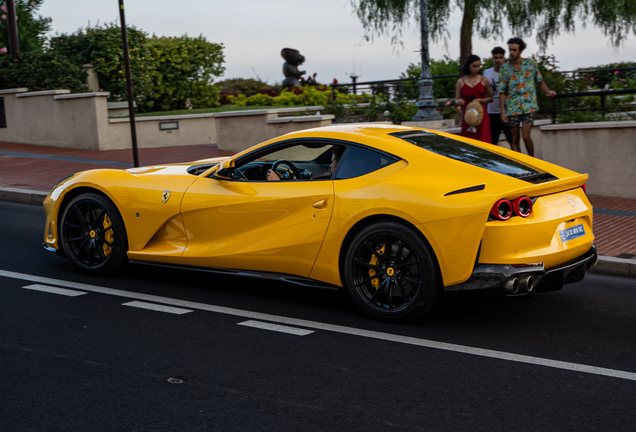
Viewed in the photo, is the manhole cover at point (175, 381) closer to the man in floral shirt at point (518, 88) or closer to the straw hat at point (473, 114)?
the straw hat at point (473, 114)

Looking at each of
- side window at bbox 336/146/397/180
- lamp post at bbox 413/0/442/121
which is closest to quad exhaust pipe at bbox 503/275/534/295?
side window at bbox 336/146/397/180

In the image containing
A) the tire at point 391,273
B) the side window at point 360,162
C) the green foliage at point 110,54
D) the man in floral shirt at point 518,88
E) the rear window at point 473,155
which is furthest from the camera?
the green foliage at point 110,54

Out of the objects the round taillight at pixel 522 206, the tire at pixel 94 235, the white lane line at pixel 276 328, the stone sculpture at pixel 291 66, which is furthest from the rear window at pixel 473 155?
the stone sculpture at pixel 291 66

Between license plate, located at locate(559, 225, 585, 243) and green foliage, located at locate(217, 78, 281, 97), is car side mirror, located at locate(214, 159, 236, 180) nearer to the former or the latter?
license plate, located at locate(559, 225, 585, 243)

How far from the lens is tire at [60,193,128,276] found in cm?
643

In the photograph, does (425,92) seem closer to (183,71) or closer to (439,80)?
(439,80)

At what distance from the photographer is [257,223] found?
573cm

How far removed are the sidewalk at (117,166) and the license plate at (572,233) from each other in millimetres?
1969

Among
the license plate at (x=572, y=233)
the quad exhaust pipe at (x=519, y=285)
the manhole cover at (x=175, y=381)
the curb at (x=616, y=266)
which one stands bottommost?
the curb at (x=616, y=266)

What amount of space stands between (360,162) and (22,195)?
26.2 feet

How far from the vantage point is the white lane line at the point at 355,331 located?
4.38 metres

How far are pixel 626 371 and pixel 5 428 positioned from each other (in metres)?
3.46

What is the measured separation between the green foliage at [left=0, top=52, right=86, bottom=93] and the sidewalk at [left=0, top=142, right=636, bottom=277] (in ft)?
5.56

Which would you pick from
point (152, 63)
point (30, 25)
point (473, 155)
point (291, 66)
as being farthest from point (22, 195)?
point (291, 66)
